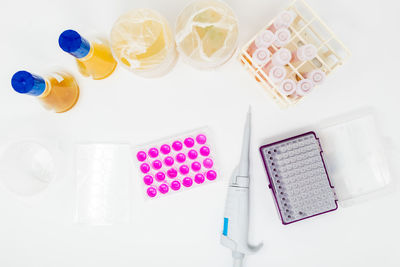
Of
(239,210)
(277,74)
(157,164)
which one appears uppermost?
(277,74)

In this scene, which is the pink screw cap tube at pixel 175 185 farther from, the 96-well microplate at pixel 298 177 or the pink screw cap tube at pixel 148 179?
the 96-well microplate at pixel 298 177

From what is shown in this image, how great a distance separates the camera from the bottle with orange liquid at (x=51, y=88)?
0.51 meters

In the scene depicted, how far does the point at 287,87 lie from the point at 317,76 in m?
0.05

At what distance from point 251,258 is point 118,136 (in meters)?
0.35

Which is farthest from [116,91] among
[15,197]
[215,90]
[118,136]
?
[15,197]

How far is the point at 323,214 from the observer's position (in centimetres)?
64

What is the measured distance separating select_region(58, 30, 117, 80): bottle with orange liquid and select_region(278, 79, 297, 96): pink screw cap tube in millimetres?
309

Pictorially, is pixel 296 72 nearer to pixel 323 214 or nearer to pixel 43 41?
pixel 323 214

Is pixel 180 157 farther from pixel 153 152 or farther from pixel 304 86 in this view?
pixel 304 86

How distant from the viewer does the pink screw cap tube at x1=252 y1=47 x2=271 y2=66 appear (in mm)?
541

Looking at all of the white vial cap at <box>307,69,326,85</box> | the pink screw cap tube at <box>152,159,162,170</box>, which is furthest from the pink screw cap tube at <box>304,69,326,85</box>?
the pink screw cap tube at <box>152,159,162,170</box>

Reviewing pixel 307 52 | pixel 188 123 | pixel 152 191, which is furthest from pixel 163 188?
pixel 307 52

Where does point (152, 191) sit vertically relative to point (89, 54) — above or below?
below

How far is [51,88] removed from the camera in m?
0.57
